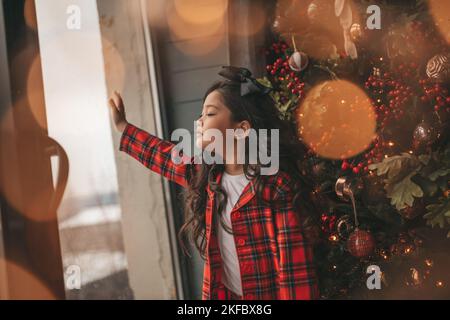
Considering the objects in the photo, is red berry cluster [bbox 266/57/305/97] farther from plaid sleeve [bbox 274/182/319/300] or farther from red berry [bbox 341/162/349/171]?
plaid sleeve [bbox 274/182/319/300]

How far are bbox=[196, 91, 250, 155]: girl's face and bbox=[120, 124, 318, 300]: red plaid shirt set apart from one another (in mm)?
161

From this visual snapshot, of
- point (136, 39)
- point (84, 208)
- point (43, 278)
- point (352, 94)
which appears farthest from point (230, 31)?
point (43, 278)

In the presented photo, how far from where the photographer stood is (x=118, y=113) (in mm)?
1369

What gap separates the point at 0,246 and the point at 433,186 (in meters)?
1.03

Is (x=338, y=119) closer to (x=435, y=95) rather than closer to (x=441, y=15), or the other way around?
(x=435, y=95)

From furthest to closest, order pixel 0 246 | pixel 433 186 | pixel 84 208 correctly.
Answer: pixel 84 208
pixel 433 186
pixel 0 246

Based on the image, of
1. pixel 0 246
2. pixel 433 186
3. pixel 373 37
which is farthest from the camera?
pixel 373 37

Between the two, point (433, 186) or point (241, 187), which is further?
point (241, 187)

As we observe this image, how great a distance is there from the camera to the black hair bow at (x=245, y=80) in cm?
130

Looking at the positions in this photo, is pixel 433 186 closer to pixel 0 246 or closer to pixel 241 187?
pixel 241 187

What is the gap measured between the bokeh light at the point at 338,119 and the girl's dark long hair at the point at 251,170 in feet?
0.19

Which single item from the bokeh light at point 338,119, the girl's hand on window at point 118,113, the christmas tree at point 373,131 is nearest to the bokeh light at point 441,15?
the christmas tree at point 373,131

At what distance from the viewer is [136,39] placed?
147cm

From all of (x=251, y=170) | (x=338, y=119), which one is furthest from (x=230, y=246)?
(x=338, y=119)
